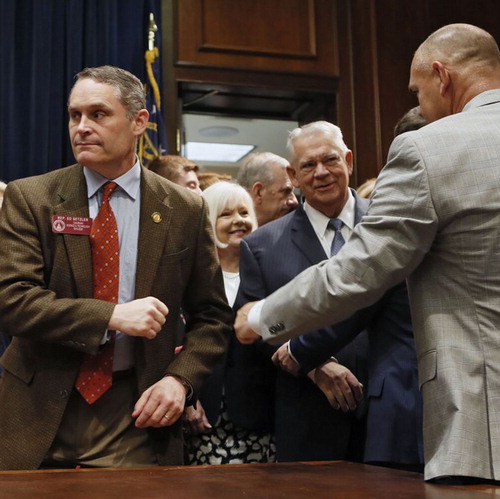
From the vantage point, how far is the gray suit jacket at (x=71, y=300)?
1.92 metres

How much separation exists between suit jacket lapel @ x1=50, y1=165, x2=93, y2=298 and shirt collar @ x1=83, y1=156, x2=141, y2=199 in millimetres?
36

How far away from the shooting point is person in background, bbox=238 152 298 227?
3.64m

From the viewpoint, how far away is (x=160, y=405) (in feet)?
6.40

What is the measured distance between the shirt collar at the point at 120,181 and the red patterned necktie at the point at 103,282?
0.04m

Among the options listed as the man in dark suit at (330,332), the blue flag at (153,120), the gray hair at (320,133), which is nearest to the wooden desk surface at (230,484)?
the man in dark suit at (330,332)

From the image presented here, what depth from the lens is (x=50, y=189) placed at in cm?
212

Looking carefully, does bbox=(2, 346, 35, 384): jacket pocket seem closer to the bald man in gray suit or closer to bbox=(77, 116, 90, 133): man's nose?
bbox=(77, 116, 90, 133): man's nose

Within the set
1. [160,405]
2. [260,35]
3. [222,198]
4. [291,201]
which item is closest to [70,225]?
[160,405]

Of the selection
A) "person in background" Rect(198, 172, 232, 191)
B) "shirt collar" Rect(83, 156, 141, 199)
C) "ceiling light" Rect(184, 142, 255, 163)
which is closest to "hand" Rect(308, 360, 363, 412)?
"shirt collar" Rect(83, 156, 141, 199)

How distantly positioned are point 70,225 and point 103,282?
170mm

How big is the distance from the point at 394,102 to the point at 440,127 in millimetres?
3279

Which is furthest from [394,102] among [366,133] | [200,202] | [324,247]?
[200,202]

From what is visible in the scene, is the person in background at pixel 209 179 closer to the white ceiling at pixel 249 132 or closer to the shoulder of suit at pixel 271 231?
the shoulder of suit at pixel 271 231

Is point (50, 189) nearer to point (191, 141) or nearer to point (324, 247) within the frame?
point (324, 247)
